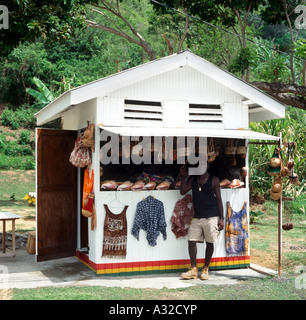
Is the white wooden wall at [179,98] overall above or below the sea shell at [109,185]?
above

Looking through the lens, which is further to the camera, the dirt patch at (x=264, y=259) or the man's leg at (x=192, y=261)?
the dirt patch at (x=264, y=259)

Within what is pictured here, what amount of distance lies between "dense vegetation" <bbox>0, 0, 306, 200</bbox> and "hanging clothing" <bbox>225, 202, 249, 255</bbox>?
4.51m

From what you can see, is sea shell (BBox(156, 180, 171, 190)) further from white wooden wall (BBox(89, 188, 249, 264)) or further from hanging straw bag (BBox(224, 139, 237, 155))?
hanging straw bag (BBox(224, 139, 237, 155))

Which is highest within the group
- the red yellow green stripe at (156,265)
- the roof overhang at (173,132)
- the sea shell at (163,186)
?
the roof overhang at (173,132)

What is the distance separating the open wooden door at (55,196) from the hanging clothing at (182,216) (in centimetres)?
228

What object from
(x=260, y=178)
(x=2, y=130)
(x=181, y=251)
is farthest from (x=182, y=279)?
(x=2, y=130)

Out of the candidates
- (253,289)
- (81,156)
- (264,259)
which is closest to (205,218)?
(253,289)

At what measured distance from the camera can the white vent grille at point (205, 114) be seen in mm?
7728

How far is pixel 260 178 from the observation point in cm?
1546

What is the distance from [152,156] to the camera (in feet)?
25.0

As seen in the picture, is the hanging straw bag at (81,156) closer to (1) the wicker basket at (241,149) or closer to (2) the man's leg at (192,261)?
(2) the man's leg at (192,261)

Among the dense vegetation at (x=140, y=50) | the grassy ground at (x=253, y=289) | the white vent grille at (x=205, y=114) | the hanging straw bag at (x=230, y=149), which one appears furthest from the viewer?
the dense vegetation at (x=140, y=50)

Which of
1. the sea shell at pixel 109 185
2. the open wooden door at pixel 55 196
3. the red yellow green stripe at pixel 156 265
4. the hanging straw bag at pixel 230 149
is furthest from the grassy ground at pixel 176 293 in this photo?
the hanging straw bag at pixel 230 149

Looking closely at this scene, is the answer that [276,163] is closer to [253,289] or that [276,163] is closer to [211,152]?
[211,152]
